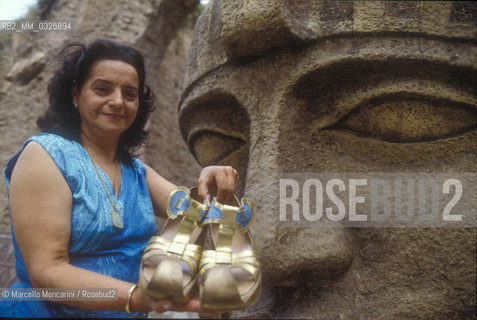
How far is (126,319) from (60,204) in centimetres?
33

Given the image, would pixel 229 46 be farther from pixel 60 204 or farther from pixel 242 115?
pixel 60 204

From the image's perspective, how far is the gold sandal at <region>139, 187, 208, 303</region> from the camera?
648mm

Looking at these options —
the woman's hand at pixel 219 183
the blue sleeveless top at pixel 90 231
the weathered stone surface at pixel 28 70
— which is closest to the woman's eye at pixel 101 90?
the blue sleeveless top at pixel 90 231

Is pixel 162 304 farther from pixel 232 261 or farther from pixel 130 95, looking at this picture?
pixel 130 95

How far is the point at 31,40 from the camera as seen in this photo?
7.18ft

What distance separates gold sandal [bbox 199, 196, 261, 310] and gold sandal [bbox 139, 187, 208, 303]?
0.02 meters

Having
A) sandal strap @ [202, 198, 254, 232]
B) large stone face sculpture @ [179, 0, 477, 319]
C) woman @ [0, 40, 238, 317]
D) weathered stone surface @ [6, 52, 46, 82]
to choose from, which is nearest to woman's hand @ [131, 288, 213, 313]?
woman @ [0, 40, 238, 317]

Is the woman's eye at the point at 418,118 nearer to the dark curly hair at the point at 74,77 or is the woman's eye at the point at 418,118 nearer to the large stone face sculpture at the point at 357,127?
the large stone face sculpture at the point at 357,127

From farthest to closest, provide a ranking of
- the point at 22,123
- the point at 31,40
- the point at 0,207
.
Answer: the point at 31,40 < the point at 22,123 < the point at 0,207

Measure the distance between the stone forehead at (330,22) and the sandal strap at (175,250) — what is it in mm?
637

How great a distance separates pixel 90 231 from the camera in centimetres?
88

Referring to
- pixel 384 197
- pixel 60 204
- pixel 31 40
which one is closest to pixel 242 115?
pixel 384 197

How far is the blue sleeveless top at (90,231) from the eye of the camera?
0.88 meters

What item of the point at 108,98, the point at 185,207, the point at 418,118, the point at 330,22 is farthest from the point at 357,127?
the point at 108,98
